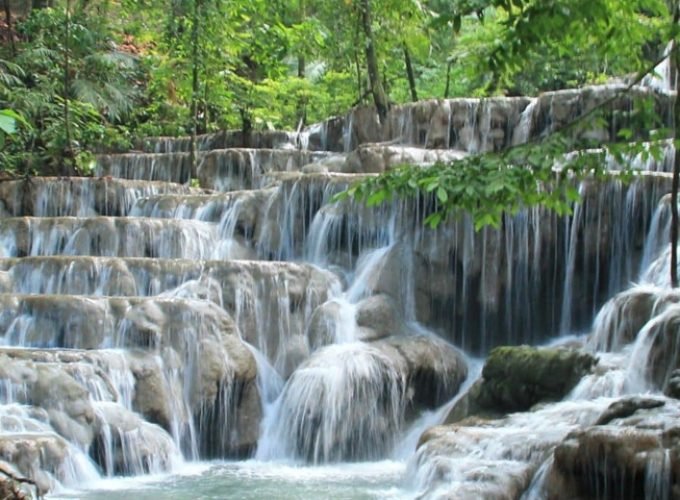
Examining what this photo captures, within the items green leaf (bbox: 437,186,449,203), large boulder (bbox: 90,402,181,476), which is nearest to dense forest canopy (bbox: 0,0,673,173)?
large boulder (bbox: 90,402,181,476)

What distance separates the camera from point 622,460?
6.36 m

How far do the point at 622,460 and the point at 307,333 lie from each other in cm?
638

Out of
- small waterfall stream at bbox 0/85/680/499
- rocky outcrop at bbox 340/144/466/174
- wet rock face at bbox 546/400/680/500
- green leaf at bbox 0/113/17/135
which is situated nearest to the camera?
green leaf at bbox 0/113/17/135

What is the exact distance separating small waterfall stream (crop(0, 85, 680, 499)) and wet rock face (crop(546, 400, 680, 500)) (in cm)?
5

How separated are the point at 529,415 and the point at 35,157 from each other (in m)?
12.8

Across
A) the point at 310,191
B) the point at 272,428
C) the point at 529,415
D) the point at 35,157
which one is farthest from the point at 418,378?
the point at 35,157

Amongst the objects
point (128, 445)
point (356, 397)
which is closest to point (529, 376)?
Result: point (356, 397)

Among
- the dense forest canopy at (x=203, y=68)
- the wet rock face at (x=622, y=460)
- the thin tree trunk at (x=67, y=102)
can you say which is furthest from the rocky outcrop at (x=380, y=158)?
the wet rock face at (x=622, y=460)

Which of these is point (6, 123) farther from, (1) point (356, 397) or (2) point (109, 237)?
(2) point (109, 237)

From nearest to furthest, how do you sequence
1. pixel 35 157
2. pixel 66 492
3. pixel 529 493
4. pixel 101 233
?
pixel 529 493 < pixel 66 492 < pixel 101 233 < pixel 35 157

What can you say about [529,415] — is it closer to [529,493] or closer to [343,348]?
[529,493]

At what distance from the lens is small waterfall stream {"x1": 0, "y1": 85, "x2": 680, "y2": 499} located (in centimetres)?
871

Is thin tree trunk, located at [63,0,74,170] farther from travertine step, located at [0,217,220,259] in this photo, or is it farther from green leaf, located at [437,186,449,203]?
green leaf, located at [437,186,449,203]

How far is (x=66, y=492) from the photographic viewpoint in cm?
855
